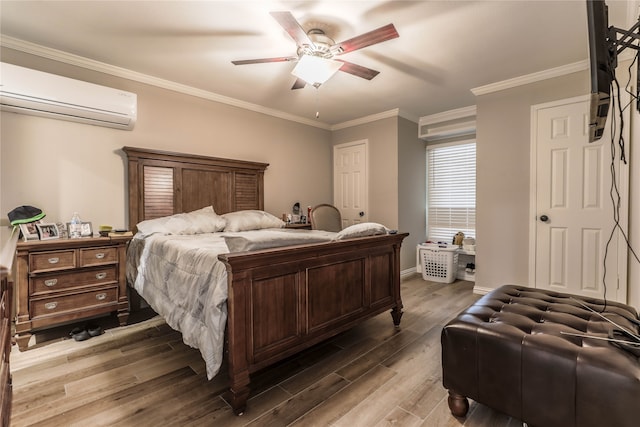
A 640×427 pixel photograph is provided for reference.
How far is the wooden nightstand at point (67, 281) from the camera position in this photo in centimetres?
226

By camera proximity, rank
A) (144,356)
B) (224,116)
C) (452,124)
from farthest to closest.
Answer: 1. (452,124)
2. (224,116)
3. (144,356)

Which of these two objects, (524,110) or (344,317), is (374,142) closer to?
(524,110)

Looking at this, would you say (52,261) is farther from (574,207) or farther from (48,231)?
(574,207)

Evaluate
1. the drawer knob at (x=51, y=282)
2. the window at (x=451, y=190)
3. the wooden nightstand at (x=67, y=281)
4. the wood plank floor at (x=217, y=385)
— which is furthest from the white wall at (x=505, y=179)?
the drawer knob at (x=51, y=282)

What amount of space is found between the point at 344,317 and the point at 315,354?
1.18 ft

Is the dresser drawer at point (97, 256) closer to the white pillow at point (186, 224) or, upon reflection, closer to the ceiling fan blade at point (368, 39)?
the white pillow at point (186, 224)

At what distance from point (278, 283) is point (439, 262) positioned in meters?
3.29

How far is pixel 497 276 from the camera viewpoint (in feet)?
11.8

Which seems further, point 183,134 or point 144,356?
point 183,134

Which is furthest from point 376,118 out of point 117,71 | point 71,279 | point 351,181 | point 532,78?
point 71,279

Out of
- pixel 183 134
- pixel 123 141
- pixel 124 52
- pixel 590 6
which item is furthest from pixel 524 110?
pixel 123 141

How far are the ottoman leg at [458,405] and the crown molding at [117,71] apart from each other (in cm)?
390

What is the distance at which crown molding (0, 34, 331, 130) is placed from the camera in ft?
8.37

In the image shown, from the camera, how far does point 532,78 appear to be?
Result: 3279 mm
